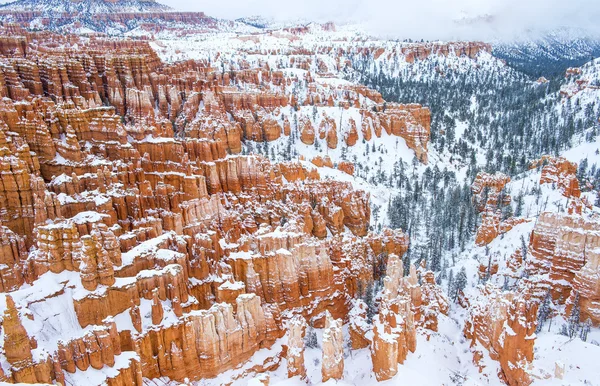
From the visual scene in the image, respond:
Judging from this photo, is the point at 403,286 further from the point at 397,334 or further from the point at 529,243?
the point at 529,243

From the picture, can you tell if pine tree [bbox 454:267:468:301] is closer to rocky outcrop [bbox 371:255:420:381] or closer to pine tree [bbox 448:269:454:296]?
pine tree [bbox 448:269:454:296]

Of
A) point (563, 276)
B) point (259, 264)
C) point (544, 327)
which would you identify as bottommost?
point (544, 327)

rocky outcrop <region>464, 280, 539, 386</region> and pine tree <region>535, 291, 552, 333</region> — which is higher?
rocky outcrop <region>464, 280, 539, 386</region>

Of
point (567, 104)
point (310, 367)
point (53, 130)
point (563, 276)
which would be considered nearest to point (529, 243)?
point (563, 276)

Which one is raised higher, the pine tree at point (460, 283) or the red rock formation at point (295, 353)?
the red rock formation at point (295, 353)

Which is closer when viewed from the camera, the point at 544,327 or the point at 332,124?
the point at 544,327

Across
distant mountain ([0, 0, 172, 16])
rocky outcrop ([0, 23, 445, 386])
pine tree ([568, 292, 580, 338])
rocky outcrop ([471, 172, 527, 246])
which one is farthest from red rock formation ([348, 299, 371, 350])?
distant mountain ([0, 0, 172, 16])

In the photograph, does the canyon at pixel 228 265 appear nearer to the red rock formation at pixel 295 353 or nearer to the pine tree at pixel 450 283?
the red rock formation at pixel 295 353

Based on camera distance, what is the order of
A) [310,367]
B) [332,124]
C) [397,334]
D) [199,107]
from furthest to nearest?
[332,124] < [199,107] < [310,367] < [397,334]

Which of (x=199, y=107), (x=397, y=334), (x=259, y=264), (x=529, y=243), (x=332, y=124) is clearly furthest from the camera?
(x=332, y=124)

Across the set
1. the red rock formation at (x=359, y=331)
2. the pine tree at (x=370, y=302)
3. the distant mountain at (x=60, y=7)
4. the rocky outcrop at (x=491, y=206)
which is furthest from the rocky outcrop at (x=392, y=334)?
the distant mountain at (x=60, y=7)

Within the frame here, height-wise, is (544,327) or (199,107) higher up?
(199,107)
